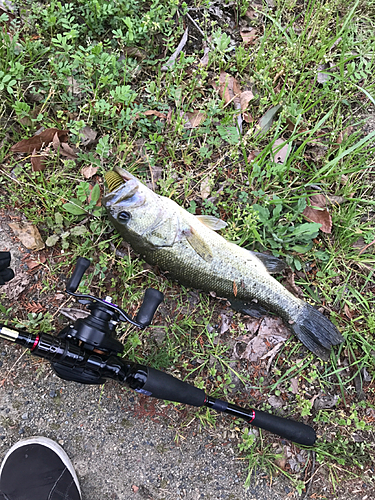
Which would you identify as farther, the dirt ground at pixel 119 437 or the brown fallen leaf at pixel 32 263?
the brown fallen leaf at pixel 32 263

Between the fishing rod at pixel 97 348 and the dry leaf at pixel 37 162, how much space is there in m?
1.40

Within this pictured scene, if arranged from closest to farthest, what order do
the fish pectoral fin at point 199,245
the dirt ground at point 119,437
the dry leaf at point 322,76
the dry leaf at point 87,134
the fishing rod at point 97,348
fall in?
the fishing rod at point 97,348, the fish pectoral fin at point 199,245, the dirt ground at point 119,437, the dry leaf at point 87,134, the dry leaf at point 322,76

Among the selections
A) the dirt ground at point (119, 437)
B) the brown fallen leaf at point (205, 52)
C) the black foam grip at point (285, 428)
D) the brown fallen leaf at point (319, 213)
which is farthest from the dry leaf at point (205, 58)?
the black foam grip at point (285, 428)

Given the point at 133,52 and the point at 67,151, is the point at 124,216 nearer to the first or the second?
the point at 67,151

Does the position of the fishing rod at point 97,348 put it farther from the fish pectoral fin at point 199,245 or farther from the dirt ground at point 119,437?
the dirt ground at point 119,437

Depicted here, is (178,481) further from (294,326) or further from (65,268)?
(65,268)

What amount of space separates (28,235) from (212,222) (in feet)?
5.92

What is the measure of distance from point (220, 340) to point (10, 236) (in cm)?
233

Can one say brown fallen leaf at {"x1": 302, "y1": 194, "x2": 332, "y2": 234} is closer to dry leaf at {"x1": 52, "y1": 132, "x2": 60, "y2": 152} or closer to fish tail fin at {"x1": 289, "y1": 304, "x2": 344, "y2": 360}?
fish tail fin at {"x1": 289, "y1": 304, "x2": 344, "y2": 360}

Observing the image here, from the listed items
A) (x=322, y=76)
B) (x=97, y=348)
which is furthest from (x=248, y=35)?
(x=97, y=348)

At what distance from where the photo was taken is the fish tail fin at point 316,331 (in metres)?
3.30

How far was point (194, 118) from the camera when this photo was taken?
11.8 feet

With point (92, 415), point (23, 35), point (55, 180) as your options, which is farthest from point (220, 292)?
point (23, 35)

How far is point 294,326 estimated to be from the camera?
3334 mm
